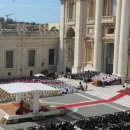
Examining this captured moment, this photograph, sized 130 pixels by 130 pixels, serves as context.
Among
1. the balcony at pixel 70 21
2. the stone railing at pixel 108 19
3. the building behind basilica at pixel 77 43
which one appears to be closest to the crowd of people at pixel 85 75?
the building behind basilica at pixel 77 43

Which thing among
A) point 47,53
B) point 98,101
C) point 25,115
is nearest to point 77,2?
point 47,53

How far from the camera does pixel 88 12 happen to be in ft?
211

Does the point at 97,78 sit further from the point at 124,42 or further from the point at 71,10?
the point at 71,10

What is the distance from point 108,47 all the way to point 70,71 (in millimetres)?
9896

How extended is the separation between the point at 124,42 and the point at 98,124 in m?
24.2

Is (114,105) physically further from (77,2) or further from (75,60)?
(77,2)

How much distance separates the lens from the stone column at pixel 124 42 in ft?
171

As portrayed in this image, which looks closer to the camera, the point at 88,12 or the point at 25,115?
the point at 25,115

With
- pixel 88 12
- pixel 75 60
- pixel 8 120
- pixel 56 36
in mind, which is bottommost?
pixel 8 120

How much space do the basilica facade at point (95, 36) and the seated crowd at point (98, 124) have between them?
857 inches

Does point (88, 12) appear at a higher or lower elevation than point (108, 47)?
higher

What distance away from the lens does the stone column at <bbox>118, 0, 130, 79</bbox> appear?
5221 cm

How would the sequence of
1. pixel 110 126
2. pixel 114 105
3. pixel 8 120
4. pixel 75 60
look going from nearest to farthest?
1. pixel 110 126
2. pixel 8 120
3. pixel 114 105
4. pixel 75 60

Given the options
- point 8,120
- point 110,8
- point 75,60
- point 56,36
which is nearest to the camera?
point 8,120
